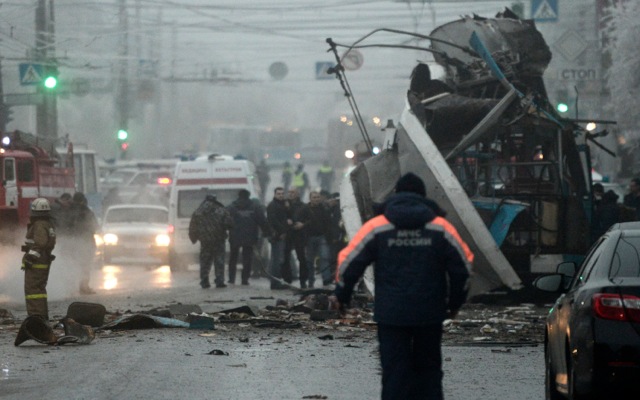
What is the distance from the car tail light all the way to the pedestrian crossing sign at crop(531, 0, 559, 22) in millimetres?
25710

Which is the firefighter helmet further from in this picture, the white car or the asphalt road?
the white car

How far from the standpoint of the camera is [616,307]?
24.4 feet

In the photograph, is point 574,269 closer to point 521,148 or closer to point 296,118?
point 521,148

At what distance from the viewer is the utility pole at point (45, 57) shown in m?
33.7

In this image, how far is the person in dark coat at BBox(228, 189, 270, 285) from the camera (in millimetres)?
24719

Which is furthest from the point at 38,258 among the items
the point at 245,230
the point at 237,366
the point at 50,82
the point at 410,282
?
the point at 50,82

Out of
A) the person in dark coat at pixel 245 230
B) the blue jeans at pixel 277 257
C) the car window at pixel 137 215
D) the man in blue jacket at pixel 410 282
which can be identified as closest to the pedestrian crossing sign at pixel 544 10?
the car window at pixel 137 215

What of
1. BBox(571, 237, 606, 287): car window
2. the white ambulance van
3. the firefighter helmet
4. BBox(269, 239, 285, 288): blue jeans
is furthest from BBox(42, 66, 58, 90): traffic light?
BBox(571, 237, 606, 287): car window

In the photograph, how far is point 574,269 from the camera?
9273 millimetres

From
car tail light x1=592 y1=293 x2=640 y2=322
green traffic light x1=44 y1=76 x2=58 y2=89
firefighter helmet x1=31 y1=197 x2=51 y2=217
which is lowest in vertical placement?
car tail light x1=592 y1=293 x2=640 y2=322

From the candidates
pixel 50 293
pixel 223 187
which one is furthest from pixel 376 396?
pixel 223 187

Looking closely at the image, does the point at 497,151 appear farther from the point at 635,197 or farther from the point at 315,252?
the point at 315,252

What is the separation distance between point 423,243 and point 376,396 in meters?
2.87

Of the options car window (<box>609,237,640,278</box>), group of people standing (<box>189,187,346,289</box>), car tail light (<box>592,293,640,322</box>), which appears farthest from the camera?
group of people standing (<box>189,187,346,289</box>)
